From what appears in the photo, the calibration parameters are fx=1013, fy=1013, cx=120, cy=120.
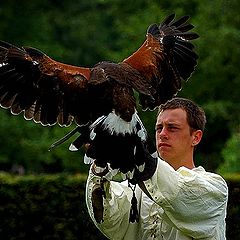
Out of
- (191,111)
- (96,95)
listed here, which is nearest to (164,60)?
(191,111)


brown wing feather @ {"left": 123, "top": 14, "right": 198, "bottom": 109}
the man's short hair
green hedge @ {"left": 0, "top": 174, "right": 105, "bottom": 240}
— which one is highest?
brown wing feather @ {"left": 123, "top": 14, "right": 198, "bottom": 109}

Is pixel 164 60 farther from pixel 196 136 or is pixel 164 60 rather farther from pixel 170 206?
pixel 170 206

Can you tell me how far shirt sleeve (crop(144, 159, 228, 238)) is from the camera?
444 cm

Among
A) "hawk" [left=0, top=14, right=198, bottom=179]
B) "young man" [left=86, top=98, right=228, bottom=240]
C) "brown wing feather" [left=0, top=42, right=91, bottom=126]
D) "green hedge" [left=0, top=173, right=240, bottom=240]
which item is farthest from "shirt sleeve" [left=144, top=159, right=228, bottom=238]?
"green hedge" [left=0, top=173, right=240, bottom=240]

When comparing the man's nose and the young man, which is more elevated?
the man's nose

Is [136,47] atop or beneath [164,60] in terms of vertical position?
→ atop

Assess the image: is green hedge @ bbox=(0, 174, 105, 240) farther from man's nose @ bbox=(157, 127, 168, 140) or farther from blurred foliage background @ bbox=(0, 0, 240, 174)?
man's nose @ bbox=(157, 127, 168, 140)

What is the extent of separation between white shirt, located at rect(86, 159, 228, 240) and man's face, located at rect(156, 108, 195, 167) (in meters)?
0.11

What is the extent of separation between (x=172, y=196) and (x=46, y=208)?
525 cm

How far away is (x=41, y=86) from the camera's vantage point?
4824 millimetres

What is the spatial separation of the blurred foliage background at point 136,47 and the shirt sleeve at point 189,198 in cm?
825

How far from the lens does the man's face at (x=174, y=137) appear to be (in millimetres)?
4867

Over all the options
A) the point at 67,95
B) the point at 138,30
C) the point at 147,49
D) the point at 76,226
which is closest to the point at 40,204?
the point at 76,226

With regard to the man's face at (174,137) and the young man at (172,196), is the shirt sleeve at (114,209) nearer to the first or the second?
the young man at (172,196)
